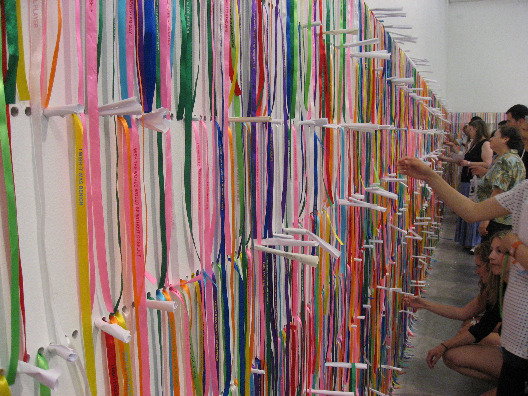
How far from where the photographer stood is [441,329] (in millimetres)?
3844

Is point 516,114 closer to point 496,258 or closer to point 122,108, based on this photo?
point 496,258

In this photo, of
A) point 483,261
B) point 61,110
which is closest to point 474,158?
point 483,261

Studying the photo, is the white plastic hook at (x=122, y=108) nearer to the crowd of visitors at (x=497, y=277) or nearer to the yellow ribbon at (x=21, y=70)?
the yellow ribbon at (x=21, y=70)

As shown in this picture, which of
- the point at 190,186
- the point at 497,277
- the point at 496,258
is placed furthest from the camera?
the point at 497,277

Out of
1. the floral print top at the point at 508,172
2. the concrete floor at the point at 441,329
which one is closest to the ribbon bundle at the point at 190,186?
the concrete floor at the point at 441,329

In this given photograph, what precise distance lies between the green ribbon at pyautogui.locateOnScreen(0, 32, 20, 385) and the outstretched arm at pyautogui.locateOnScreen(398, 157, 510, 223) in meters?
1.64

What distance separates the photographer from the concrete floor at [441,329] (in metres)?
2.99

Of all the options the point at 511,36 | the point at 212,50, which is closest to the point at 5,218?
the point at 212,50

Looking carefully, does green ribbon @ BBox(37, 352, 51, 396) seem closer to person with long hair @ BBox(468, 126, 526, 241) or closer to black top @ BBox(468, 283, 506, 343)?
black top @ BBox(468, 283, 506, 343)

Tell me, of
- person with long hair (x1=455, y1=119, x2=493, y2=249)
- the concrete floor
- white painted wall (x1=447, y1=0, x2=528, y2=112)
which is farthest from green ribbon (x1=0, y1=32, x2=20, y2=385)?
white painted wall (x1=447, y1=0, x2=528, y2=112)

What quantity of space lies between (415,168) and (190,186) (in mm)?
1339

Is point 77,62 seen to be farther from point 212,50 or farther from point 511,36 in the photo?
point 511,36

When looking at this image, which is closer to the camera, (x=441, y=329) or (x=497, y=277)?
(x=497, y=277)

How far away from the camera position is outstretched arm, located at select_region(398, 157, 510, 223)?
1930mm
